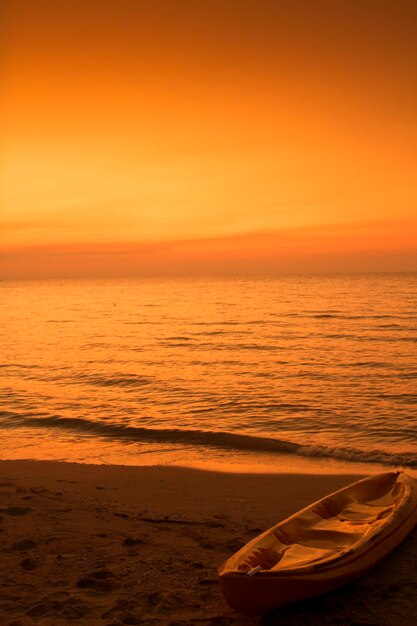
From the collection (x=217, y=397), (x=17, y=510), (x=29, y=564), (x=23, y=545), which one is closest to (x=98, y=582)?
(x=29, y=564)

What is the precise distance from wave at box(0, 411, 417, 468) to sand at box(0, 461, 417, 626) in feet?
5.13

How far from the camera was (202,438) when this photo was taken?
12.3 metres

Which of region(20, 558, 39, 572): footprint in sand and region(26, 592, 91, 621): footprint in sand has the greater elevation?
region(26, 592, 91, 621): footprint in sand

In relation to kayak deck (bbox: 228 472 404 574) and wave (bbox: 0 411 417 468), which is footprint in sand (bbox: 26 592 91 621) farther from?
wave (bbox: 0 411 417 468)

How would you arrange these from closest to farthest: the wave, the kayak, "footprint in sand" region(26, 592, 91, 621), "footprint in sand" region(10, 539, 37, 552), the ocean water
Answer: the kayak < "footprint in sand" region(26, 592, 91, 621) < "footprint in sand" region(10, 539, 37, 552) < the wave < the ocean water

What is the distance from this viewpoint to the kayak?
471cm

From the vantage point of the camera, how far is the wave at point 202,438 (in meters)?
10.6

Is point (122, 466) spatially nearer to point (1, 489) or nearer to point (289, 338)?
point (1, 489)

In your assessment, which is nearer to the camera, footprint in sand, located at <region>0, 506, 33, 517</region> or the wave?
footprint in sand, located at <region>0, 506, 33, 517</region>

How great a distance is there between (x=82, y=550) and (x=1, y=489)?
268cm

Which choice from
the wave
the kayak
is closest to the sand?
the kayak

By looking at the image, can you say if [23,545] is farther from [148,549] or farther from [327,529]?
[327,529]

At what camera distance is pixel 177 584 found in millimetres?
5398

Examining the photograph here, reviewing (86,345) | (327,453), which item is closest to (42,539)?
(327,453)
